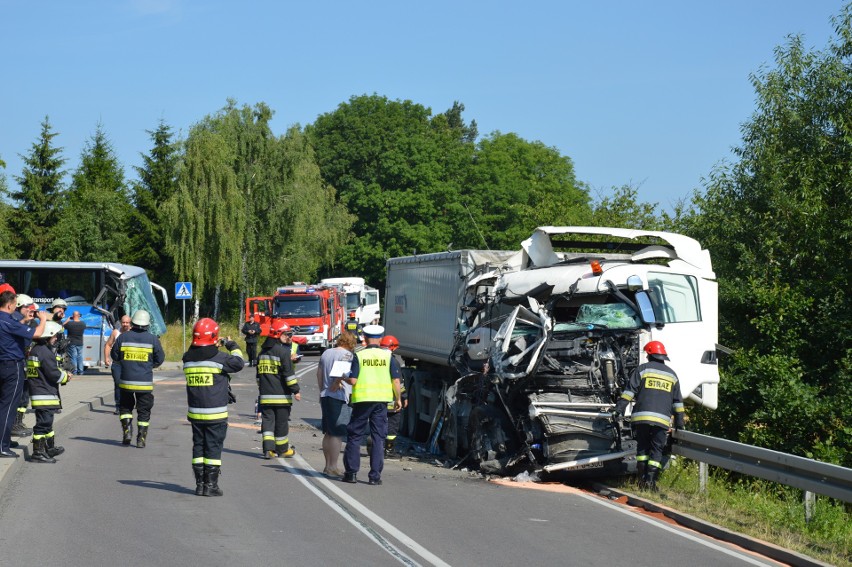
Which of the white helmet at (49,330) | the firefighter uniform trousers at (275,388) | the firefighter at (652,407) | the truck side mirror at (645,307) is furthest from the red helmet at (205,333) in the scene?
the truck side mirror at (645,307)

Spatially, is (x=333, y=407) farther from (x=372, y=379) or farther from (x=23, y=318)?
(x=23, y=318)

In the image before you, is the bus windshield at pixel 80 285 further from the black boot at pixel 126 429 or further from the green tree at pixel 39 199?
the green tree at pixel 39 199

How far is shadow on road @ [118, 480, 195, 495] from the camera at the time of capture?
11336 mm

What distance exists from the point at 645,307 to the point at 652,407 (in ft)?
5.48

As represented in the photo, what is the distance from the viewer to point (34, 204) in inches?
2402

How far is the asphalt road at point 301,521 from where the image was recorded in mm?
8250

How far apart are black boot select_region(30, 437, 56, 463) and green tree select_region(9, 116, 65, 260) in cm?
4963

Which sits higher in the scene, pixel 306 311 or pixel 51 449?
pixel 306 311

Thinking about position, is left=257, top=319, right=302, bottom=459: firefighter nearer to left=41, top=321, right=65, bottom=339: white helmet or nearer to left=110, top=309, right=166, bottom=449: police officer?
left=110, top=309, right=166, bottom=449: police officer

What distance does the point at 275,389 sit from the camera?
14414 millimetres

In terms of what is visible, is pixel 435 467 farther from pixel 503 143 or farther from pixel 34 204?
pixel 503 143

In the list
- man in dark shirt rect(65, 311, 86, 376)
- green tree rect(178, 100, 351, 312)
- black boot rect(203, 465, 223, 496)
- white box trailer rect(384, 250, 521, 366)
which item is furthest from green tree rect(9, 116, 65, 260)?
black boot rect(203, 465, 223, 496)

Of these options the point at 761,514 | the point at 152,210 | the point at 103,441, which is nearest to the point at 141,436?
the point at 103,441

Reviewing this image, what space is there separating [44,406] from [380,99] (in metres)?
70.4
